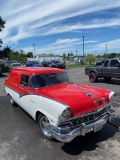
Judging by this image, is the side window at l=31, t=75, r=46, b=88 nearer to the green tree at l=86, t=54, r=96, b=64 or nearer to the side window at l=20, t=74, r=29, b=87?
the side window at l=20, t=74, r=29, b=87

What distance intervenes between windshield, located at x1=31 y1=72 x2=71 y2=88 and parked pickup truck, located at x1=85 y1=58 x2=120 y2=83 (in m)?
8.47

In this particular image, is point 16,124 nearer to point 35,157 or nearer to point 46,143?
point 46,143

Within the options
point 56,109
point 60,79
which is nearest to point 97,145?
point 56,109

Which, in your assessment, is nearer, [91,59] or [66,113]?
[66,113]

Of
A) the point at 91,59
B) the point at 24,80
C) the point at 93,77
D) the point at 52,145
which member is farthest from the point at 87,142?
the point at 91,59

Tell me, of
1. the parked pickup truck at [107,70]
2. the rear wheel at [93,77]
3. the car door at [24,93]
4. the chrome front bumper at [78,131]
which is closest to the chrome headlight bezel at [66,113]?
the chrome front bumper at [78,131]

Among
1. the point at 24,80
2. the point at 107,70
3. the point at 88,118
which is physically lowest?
the point at 88,118

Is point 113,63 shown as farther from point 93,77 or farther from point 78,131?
point 78,131

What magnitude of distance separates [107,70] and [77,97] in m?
10.2

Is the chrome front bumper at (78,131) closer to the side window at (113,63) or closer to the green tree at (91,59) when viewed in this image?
the side window at (113,63)

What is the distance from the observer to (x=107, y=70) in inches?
559

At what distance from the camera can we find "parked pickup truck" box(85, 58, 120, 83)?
13.7 meters

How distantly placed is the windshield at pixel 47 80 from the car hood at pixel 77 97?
294mm

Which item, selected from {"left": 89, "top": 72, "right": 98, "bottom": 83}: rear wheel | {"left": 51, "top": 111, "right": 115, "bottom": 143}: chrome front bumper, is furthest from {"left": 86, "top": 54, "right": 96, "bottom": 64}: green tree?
{"left": 51, "top": 111, "right": 115, "bottom": 143}: chrome front bumper
